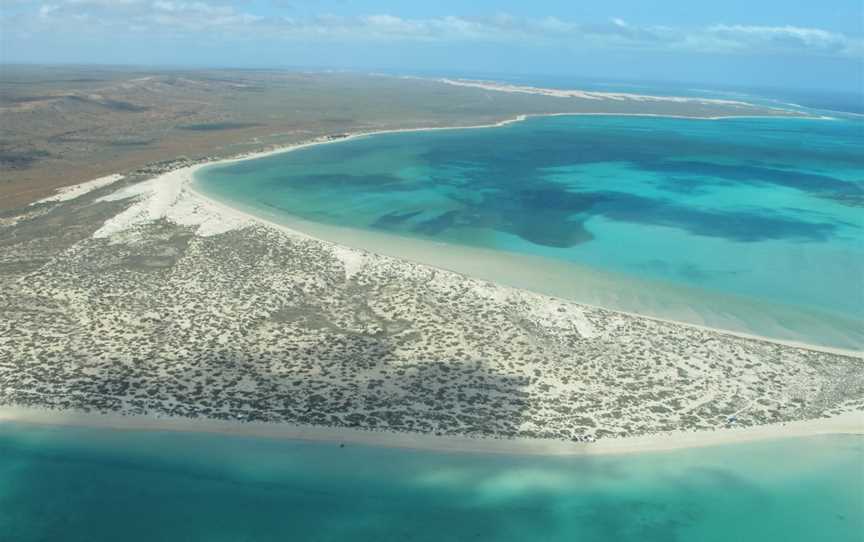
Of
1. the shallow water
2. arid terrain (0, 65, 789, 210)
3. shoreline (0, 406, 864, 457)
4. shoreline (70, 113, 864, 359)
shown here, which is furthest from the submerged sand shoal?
arid terrain (0, 65, 789, 210)

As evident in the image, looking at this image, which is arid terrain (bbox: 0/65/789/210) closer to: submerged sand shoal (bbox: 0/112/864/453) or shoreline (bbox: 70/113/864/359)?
shoreline (bbox: 70/113/864/359)

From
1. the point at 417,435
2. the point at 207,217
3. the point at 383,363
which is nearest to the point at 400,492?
the point at 417,435

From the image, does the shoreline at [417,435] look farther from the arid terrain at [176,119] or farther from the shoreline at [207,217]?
the arid terrain at [176,119]

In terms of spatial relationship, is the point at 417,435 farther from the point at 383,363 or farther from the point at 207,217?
Answer: the point at 207,217

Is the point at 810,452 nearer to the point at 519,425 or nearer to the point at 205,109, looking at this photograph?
the point at 519,425

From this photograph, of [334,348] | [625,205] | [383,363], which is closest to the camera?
[383,363]

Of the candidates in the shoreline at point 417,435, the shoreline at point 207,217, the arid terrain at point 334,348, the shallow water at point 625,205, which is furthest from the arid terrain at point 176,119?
the shoreline at point 417,435
